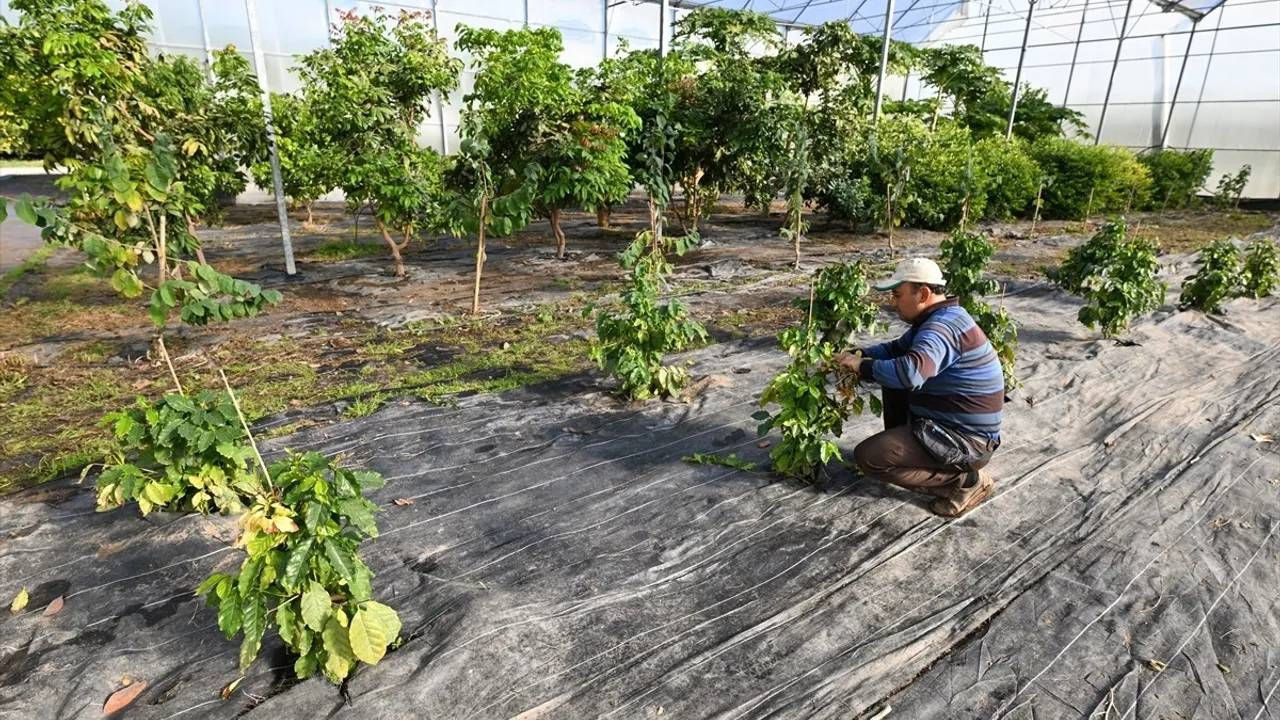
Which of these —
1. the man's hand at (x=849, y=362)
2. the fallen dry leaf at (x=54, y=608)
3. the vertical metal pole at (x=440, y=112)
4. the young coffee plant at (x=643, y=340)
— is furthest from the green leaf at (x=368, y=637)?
the vertical metal pole at (x=440, y=112)

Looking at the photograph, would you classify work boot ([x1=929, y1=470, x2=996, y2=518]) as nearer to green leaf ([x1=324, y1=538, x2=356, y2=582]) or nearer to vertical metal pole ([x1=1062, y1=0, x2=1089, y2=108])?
green leaf ([x1=324, y1=538, x2=356, y2=582])

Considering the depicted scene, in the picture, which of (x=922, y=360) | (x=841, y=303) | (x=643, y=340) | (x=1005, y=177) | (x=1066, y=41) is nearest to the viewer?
(x=922, y=360)

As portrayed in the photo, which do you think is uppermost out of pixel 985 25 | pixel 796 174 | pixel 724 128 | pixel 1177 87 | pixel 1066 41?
pixel 985 25

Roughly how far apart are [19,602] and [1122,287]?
7089 millimetres

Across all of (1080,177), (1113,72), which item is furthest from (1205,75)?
(1080,177)

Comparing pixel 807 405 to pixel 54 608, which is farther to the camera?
pixel 807 405

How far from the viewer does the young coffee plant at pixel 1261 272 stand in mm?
6789

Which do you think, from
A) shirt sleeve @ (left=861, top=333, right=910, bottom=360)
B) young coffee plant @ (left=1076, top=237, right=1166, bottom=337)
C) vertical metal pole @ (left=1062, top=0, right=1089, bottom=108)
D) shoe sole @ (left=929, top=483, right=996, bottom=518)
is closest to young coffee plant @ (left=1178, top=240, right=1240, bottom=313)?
young coffee plant @ (left=1076, top=237, right=1166, bottom=337)

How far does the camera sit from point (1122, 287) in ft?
17.9

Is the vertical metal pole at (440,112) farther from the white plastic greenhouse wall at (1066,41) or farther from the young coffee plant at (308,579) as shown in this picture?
the young coffee plant at (308,579)

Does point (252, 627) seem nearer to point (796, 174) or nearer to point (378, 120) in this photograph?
point (378, 120)

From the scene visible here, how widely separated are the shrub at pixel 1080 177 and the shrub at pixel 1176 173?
1.88m

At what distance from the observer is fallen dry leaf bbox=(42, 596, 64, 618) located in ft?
8.38

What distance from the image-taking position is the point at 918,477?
10.5 ft
